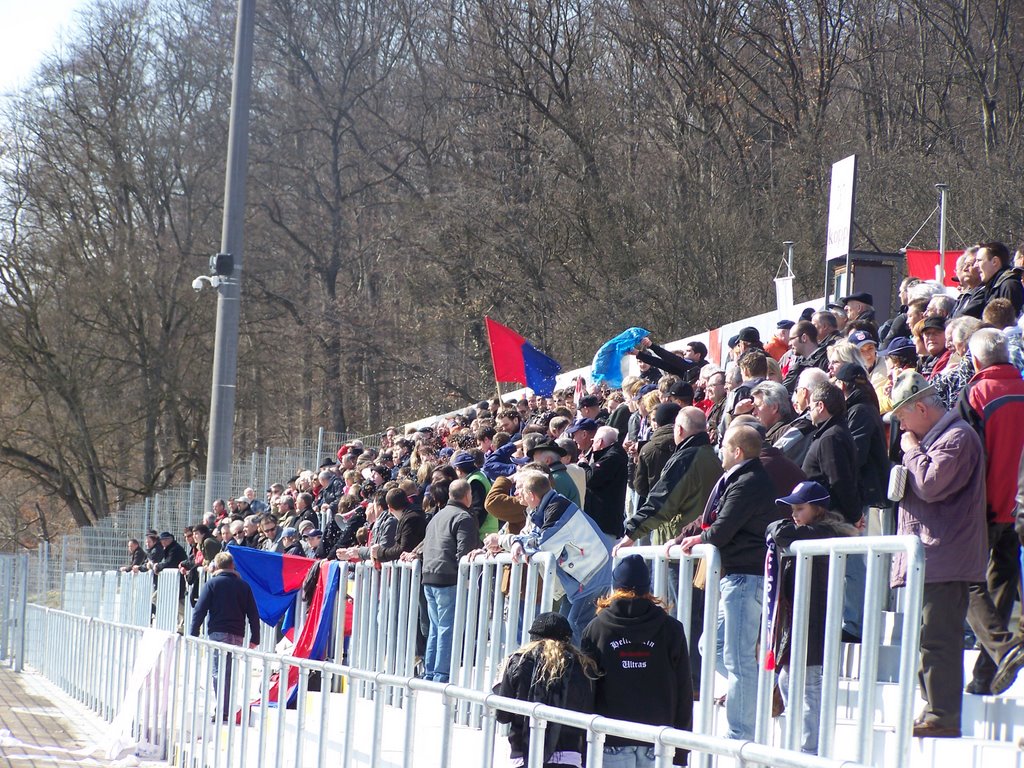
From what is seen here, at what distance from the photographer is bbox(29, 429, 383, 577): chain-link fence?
26938mm

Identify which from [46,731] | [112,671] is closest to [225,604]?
[112,671]

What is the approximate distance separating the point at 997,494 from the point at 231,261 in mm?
18187

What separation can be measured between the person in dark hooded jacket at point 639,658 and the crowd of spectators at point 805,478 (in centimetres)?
38

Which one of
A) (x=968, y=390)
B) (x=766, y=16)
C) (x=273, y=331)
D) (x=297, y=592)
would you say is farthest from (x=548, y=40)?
(x=968, y=390)

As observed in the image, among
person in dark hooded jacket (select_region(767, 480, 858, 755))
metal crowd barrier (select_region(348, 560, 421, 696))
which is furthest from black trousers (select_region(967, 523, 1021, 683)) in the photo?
metal crowd barrier (select_region(348, 560, 421, 696))

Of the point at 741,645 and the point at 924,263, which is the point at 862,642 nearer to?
the point at 741,645

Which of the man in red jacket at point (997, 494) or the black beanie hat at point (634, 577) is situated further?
the man in red jacket at point (997, 494)

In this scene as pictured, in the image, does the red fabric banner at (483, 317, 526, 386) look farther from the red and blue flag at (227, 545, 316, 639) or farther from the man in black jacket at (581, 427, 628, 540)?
the man in black jacket at (581, 427, 628, 540)

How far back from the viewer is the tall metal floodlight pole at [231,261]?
76.5 feet

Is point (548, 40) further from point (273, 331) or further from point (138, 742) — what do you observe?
point (138, 742)

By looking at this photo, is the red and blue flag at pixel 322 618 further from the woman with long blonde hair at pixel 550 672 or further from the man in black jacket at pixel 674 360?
the woman with long blonde hair at pixel 550 672

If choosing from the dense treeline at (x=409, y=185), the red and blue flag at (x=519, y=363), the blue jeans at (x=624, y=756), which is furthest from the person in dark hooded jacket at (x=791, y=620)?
the dense treeline at (x=409, y=185)

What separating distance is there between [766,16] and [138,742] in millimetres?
24519

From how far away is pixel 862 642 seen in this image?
4.81 m
